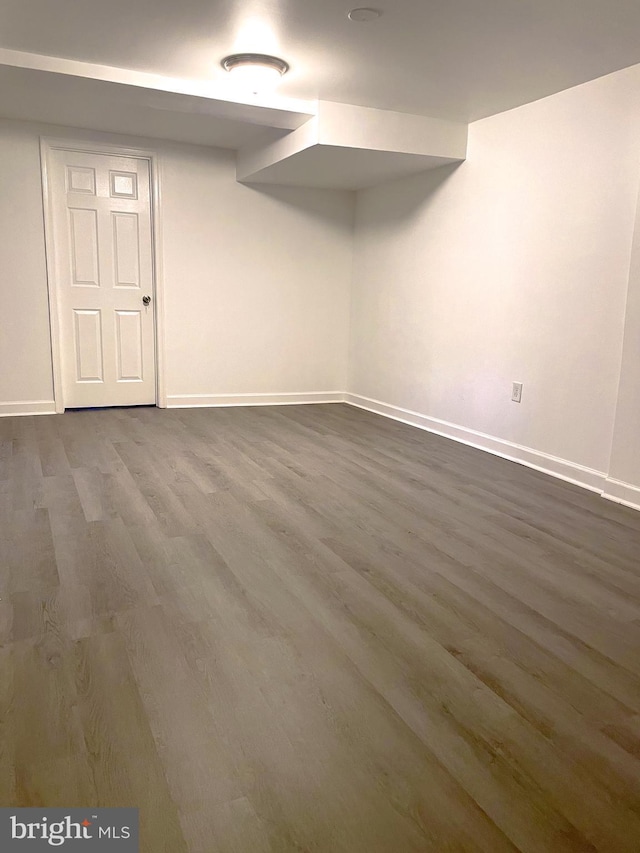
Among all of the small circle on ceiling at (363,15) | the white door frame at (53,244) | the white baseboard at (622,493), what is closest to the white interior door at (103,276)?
the white door frame at (53,244)

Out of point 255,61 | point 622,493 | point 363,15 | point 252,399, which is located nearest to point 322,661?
point 622,493

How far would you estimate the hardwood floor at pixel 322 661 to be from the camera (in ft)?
4.23

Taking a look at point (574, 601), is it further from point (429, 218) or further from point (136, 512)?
point (429, 218)

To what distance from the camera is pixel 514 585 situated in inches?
91.4

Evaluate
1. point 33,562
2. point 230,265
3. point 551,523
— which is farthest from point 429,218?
point 33,562

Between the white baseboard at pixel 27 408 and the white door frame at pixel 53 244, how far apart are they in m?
0.06

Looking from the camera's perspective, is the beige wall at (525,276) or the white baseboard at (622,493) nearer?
the white baseboard at (622,493)

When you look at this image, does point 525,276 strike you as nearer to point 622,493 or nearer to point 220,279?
point 622,493

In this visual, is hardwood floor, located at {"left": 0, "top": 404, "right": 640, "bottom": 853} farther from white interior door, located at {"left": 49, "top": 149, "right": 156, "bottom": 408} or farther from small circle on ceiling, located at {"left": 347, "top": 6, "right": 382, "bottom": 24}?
small circle on ceiling, located at {"left": 347, "top": 6, "right": 382, "bottom": 24}

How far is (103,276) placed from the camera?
521cm

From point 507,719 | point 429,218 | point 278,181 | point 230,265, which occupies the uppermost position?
point 278,181

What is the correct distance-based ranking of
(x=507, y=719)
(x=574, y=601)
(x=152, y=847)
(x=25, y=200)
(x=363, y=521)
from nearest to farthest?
(x=152, y=847), (x=507, y=719), (x=574, y=601), (x=363, y=521), (x=25, y=200)

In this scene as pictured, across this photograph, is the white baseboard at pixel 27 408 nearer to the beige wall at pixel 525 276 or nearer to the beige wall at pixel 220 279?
the beige wall at pixel 220 279

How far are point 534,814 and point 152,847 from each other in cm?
74
